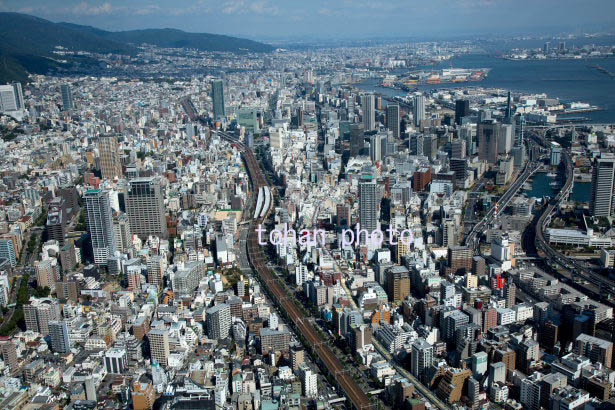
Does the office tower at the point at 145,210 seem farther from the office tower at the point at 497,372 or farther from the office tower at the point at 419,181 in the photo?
the office tower at the point at 497,372

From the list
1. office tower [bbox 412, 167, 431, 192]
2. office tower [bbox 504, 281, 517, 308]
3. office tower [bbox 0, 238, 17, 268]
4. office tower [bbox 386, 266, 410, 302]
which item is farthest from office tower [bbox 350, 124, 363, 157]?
office tower [bbox 0, 238, 17, 268]

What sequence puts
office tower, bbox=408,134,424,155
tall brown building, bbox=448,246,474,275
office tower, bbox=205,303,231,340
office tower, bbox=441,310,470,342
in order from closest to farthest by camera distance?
office tower, bbox=441,310,470,342, office tower, bbox=205,303,231,340, tall brown building, bbox=448,246,474,275, office tower, bbox=408,134,424,155

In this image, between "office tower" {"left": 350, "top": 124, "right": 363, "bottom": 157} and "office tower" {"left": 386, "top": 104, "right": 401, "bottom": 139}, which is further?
"office tower" {"left": 386, "top": 104, "right": 401, "bottom": 139}

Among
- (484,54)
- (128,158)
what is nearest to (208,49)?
(484,54)

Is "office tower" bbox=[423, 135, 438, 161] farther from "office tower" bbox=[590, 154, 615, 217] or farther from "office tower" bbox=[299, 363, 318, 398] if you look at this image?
"office tower" bbox=[299, 363, 318, 398]

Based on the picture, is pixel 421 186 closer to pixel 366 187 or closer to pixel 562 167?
pixel 366 187

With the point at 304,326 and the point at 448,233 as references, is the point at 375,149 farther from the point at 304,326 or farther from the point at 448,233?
the point at 304,326
